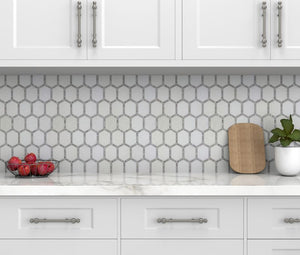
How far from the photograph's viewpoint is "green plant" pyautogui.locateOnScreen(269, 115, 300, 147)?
7.73ft

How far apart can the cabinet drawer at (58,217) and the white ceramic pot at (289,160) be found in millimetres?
866

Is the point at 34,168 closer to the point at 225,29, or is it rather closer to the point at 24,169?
the point at 24,169

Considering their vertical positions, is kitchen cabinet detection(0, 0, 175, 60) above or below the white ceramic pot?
above

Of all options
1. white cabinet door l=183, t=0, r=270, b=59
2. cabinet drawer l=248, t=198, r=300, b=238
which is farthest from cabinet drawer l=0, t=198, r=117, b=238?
white cabinet door l=183, t=0, r=270, b=59

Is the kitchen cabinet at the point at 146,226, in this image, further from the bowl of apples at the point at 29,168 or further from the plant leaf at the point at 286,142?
the plant leaf at the point at 286,142

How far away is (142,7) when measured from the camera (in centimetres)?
222

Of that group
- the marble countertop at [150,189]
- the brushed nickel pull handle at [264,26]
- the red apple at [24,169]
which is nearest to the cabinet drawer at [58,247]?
the marble countertop at [150,189]

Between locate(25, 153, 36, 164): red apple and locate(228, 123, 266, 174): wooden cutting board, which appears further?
locate(228, 123, 266, 174): wooden cutting board

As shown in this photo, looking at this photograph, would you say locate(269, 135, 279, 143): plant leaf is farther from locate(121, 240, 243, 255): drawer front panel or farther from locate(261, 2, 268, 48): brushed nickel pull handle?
locate(121, 240, 243, 255): drawer front panel

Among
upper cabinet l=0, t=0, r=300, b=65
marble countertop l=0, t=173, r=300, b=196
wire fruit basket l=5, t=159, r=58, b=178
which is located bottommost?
marble countertop l=0, t=173, r=300, b=196

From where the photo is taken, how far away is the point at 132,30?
7.28 feet

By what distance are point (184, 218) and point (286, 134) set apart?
720mm

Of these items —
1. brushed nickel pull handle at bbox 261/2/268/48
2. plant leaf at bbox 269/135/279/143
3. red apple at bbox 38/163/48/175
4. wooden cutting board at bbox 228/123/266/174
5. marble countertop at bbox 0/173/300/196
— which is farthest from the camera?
wooden cutting board at bbox 228/123/266/174

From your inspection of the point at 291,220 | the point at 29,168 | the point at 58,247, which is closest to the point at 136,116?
the point at 29,168
